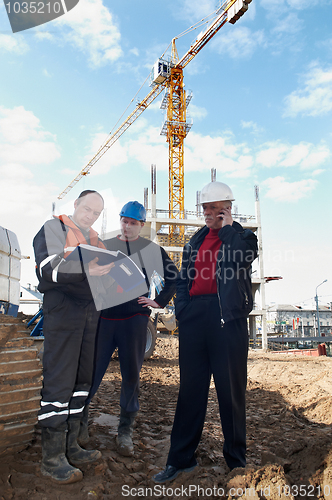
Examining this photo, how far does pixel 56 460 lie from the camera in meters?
2.05

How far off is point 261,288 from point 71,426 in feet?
97.6

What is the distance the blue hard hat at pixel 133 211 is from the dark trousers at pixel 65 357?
1.00m

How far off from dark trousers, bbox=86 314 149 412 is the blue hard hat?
3.03 feet

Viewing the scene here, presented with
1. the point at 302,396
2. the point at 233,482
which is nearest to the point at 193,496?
the point at 233,482

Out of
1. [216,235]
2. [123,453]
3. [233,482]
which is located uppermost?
[216,235]

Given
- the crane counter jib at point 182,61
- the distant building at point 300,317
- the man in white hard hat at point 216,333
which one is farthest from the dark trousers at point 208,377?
the distant building at point 300,317

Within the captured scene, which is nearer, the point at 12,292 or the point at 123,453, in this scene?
the point at 123,453

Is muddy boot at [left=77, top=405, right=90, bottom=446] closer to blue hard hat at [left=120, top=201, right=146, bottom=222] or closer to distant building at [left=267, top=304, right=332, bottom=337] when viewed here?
blue hard hat at [left=120, top=201, right=146, bottom=222]

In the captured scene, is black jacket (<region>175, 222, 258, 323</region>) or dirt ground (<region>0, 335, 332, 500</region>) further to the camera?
black jacket (<region>175, 222, 258, 323</region>)

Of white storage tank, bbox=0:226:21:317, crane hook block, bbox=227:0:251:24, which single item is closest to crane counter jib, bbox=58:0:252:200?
crane hook block, bbox=227:0:251:24

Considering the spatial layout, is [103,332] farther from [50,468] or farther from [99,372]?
[50,468]

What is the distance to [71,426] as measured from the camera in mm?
2346

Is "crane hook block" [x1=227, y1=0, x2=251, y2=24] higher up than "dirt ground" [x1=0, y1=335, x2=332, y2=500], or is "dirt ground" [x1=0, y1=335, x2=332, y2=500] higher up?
"crane hook block" [x1=227, y1=0, x2=251, y2=24]

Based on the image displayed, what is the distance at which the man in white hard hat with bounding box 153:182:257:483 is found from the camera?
6.98 ft
